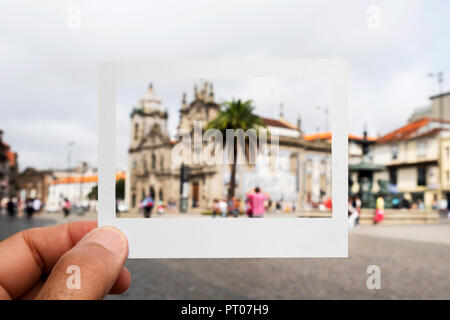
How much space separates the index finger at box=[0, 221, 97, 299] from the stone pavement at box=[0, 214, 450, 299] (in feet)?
32.4

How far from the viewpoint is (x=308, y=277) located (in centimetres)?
1552

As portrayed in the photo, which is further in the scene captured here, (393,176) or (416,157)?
(393,176)

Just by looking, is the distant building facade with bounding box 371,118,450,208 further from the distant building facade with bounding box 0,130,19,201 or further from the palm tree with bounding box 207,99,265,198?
the distant building facade with bounding box 0,130,19,201

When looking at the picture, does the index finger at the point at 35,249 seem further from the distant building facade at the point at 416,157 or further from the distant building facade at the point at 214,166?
the distant building facade at the point at 416,157

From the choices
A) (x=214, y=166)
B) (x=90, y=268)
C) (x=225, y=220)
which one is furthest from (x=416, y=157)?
(x=90, y=268)

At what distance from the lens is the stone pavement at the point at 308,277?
12.5 m

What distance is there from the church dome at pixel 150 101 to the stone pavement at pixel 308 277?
1010cm

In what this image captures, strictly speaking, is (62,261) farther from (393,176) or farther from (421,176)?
(393,176)

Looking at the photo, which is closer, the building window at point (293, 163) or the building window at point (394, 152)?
the building window at point (293, 163)

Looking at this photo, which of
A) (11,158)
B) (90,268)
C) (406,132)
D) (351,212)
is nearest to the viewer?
(90,268)

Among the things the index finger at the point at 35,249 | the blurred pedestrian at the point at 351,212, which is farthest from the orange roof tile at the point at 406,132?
the index finger at the point at 35,249

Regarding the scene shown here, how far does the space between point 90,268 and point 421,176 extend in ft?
252
